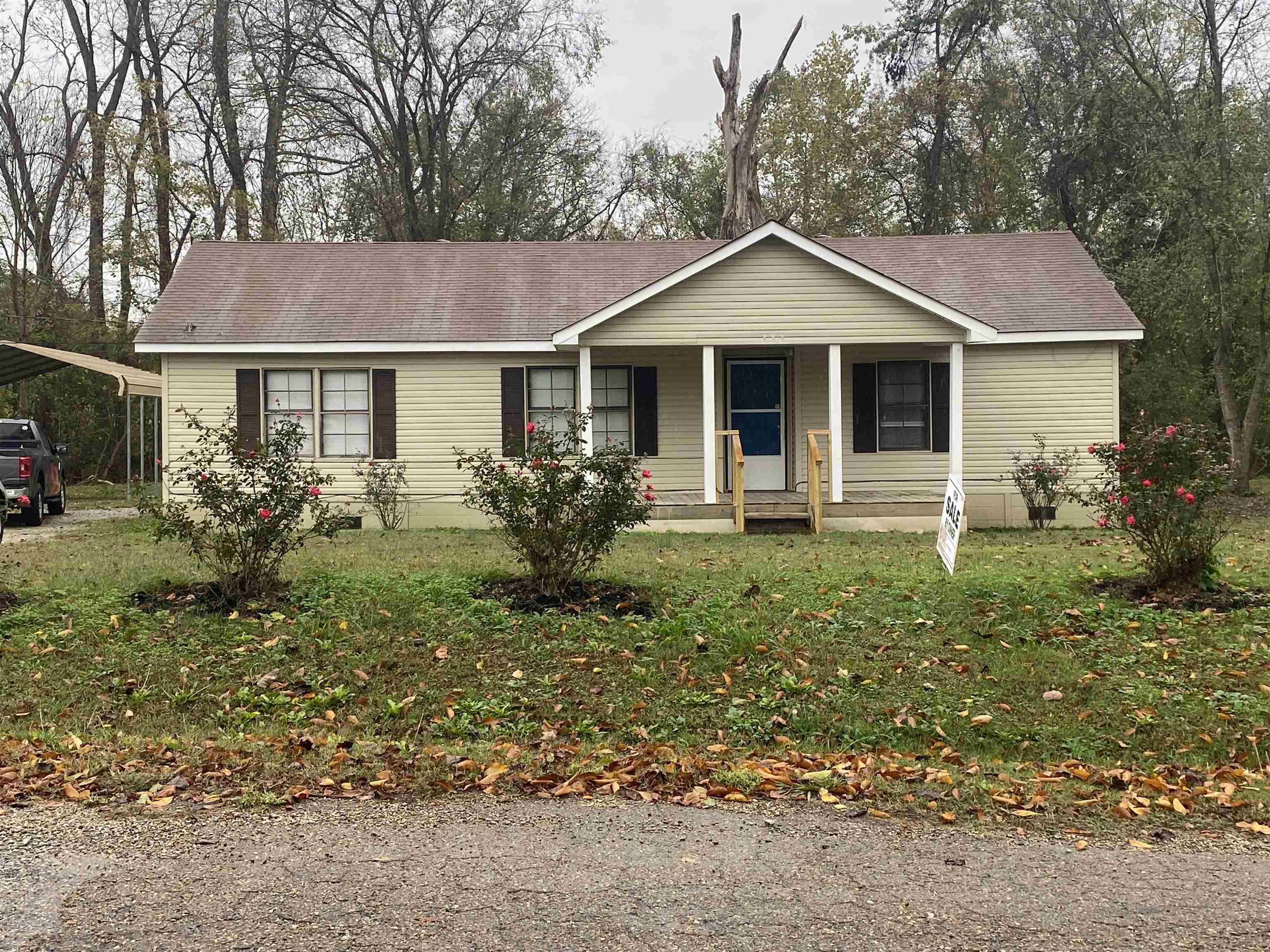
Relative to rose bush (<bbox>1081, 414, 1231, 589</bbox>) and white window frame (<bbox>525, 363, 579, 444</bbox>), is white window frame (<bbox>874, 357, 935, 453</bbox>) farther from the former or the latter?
rose bush (<bbox>1081, 414, 1231, 589</bbox>)

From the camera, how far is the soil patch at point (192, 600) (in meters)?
8.07

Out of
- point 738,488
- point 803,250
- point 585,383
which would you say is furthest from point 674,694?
point 803,250

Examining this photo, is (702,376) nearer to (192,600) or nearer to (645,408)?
(645,408)

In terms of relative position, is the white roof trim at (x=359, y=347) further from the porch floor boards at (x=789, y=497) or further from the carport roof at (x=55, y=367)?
the porch floor boards at (x=789, y=497)

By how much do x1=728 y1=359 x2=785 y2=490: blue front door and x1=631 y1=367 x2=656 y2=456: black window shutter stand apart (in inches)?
48.2

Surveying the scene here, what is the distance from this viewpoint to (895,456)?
16.7m

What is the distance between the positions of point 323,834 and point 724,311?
11.7 meters

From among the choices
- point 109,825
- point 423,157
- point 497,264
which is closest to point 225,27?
point 423,157

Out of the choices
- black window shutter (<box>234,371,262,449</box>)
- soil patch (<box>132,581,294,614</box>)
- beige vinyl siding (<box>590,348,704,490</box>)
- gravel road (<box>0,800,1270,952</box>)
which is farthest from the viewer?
beige vinyl siding (<box>590,348,704,490</box>)

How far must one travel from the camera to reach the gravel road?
11.6 ft

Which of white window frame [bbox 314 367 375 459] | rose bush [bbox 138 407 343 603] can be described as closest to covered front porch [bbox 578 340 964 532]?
white window frame [bbox 314 367 375 459]

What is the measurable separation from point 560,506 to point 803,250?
26.9 ft

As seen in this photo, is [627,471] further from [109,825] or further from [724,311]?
[724,311]

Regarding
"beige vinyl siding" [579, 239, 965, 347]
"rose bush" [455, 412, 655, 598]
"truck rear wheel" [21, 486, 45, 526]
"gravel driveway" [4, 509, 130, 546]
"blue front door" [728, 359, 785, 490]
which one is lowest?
"gravel driveway" [4, 509, 130, 546]
